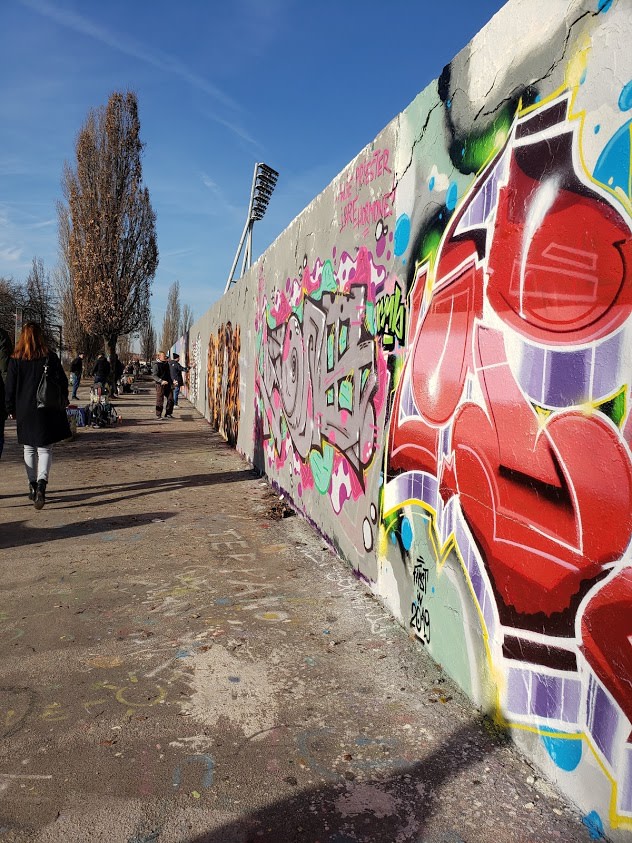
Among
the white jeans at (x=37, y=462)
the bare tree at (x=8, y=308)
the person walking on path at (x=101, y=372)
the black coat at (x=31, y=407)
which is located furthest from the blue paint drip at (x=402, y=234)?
the bare tree at (x=8, y=308)

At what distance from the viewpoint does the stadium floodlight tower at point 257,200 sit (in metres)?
16.1

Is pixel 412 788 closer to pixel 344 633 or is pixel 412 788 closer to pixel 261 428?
pixel 344 633

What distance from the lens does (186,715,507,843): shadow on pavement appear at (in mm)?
1851

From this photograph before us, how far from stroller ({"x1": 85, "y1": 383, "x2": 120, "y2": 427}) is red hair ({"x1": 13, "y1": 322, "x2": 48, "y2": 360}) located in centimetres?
770

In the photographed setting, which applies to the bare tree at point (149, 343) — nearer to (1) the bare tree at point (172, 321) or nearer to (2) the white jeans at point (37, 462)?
(1) the bare tree at point (172, 321)

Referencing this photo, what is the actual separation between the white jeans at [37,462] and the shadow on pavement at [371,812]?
15.9 ft

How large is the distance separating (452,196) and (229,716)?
2467mm

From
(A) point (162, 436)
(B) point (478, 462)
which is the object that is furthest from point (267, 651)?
(A) point (162, 436)

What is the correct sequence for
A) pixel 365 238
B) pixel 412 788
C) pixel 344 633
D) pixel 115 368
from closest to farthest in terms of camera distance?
1. pixel 412 788
2. pixel 344 633
3. pixel 365 238
4. pixel 115 368

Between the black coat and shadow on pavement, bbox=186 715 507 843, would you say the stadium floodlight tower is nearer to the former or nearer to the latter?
the black coat

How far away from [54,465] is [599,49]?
27.3 feet

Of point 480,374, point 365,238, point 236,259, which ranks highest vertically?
point 236,259

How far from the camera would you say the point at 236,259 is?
17062 mm

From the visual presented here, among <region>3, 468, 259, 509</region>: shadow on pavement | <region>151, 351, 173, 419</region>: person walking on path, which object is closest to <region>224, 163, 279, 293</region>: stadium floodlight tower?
<region>151, 351, 173, 419</region>: person walking on path
